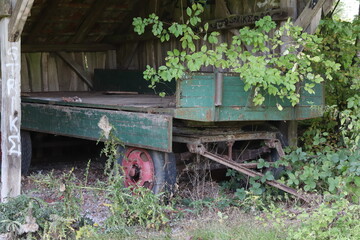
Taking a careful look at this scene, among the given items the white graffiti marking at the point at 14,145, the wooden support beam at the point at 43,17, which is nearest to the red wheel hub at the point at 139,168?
the white graffiti marking at the point at 14,145

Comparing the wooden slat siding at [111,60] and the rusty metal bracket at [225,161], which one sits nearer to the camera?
the rusty metal bracket at [225,161]

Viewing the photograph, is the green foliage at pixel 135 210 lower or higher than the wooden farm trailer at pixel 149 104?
lower

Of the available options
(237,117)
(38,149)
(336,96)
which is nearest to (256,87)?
(237,117)

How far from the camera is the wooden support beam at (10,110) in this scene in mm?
6238

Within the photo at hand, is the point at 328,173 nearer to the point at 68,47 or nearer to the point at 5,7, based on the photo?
the point at 5,7

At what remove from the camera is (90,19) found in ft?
36.9

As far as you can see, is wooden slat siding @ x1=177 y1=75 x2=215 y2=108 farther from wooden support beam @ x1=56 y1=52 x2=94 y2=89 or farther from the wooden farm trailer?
wooden support beam @ x1=56 y1=52 x2=94 y2=89

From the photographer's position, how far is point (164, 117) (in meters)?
6.11

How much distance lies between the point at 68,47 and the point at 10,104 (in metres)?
5.64

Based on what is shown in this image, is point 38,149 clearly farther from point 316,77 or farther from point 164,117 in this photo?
point 316,77

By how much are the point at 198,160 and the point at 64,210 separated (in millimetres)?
2004

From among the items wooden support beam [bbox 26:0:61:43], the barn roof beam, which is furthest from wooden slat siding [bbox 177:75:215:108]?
wooden support beam [bbox 26:0:61:43]

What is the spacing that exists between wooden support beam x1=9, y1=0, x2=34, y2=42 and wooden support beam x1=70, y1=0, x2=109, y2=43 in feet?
16.1

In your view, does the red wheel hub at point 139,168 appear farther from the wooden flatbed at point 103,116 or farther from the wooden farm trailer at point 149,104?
the wooden flatbed at point 103,116
